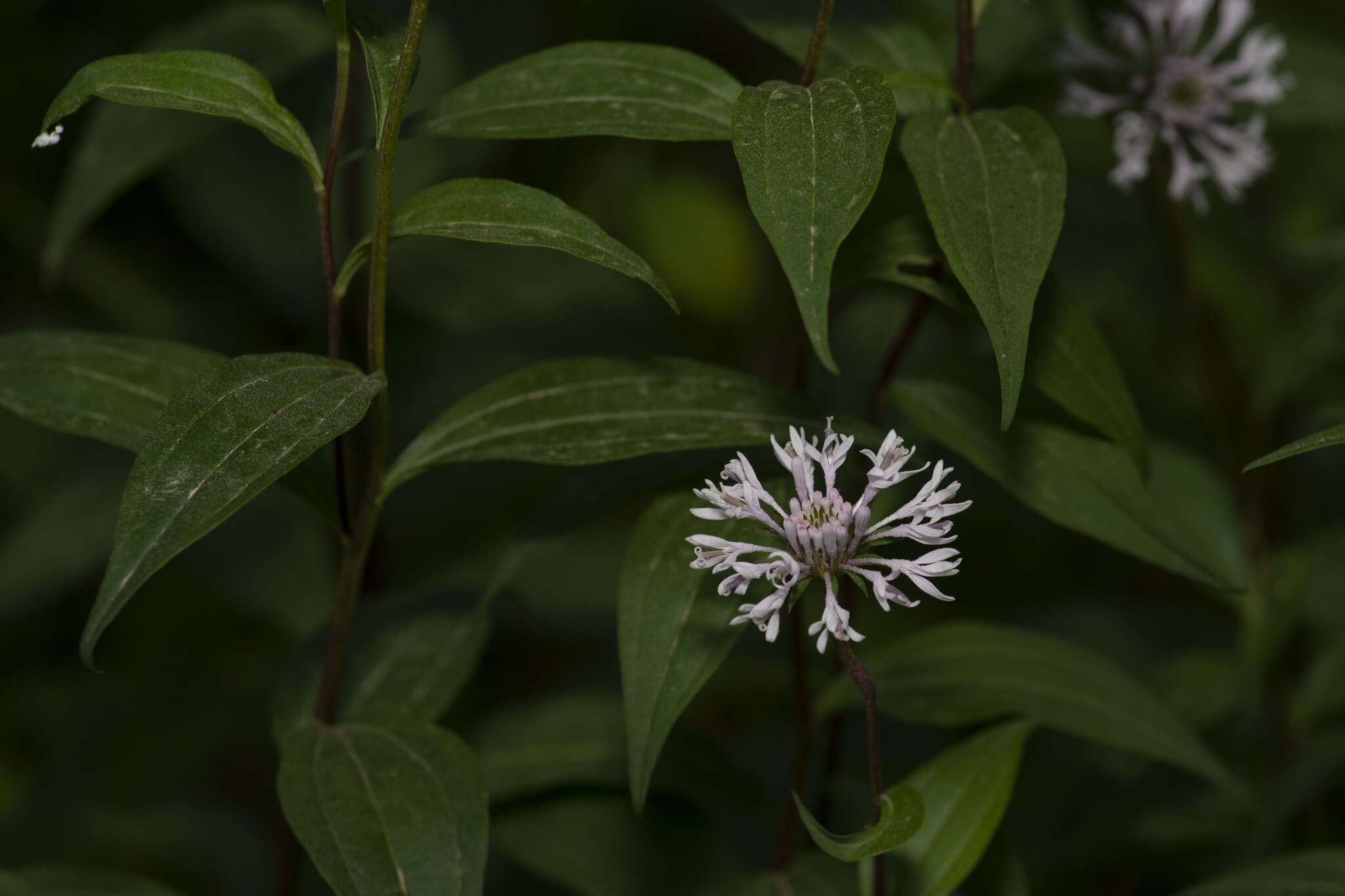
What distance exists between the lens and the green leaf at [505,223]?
41.0 inches

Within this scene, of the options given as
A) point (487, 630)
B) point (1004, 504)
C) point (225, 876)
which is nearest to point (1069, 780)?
point (1004, 504)

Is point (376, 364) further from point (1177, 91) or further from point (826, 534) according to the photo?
point (1177, 91)

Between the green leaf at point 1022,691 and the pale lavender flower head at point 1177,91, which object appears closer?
the green leaf at point 1022,691

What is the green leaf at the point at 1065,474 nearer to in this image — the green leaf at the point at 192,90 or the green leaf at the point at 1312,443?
the green leaf at the point at 1312,443

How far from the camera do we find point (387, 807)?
3.99 feet

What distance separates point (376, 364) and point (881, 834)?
617 mm

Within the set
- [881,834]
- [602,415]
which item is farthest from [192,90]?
[881,834]

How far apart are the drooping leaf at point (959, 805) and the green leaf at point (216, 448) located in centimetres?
72

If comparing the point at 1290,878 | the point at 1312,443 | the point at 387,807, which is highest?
the point at 1312,443

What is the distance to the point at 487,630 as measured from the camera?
1.71 meters

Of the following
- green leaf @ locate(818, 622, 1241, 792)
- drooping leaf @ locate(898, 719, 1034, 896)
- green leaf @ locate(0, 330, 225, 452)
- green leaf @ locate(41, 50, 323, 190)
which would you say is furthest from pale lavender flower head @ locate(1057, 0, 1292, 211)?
green leaf @ locate(0, 330, 225, 452)

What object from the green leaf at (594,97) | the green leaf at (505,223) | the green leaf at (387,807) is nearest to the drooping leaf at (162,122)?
the green leaf at (594,97)

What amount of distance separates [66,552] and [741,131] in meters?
1.54

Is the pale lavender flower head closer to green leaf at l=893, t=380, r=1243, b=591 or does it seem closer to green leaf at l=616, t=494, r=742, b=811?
green leaf at l=893, t=380, r=1243, b=591
